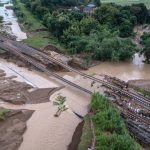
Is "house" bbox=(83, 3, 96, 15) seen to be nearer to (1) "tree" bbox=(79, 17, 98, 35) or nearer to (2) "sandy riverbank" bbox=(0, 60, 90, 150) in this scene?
(1) "tree" bbox=(79, 17, 98, 35)

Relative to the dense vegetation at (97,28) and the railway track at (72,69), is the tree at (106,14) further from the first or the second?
the railway track at (72,69)

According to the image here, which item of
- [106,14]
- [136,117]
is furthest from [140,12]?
[136,117]

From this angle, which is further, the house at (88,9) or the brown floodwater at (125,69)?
the house at (88,9)

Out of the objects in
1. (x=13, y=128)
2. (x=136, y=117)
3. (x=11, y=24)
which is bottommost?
(x=11, y=24)

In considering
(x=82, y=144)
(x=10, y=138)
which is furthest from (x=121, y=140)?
(x=10, y=138)

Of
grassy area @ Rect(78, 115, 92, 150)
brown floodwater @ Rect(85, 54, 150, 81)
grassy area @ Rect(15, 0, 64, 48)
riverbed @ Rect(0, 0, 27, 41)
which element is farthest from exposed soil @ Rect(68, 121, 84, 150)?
riverbed @ Rect(0, 0, 27, 41)

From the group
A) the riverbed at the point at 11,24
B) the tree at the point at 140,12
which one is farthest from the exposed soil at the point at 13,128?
the tree at the point at 140,12

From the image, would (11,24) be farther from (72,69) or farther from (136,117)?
(136,117)

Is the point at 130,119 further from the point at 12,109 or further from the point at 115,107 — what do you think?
the point at 12,109
